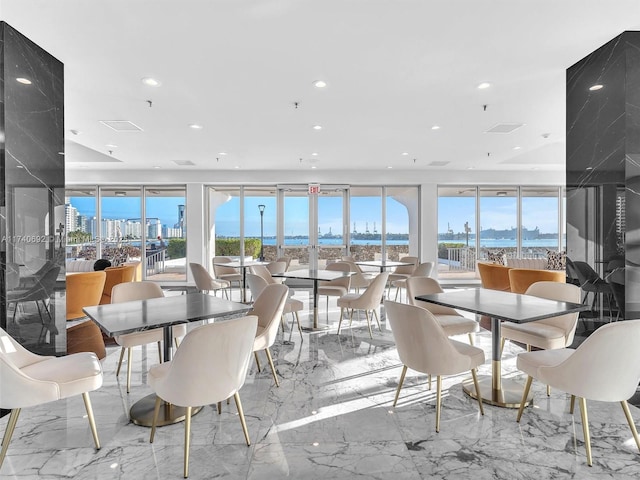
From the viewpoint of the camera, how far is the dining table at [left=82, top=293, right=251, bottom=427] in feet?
7.86

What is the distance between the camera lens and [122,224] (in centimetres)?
974

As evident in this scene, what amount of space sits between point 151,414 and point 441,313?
2.77 meters

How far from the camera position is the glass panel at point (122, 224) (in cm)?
966

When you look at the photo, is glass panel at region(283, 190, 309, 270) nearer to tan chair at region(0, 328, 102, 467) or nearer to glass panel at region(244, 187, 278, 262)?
glass panel at region(244, 187, 278, 262)

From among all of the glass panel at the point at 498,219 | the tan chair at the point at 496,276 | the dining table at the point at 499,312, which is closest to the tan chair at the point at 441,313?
the dining table at the point at 499,312

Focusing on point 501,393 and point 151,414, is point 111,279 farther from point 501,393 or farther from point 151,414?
point 501,393

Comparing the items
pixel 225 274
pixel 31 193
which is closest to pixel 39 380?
pixel 31 193

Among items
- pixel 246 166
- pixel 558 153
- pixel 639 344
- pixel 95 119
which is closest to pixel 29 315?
pixel 95 119

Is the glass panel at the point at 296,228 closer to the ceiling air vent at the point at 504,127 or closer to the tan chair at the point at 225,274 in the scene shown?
the tan chair at the point at 225,274

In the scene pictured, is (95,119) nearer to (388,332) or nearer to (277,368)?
(277,368)

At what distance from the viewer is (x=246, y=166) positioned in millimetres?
8680

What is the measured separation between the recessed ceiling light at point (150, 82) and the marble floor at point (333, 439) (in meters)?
2.99

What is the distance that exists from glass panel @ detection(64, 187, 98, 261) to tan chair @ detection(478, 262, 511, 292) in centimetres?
929

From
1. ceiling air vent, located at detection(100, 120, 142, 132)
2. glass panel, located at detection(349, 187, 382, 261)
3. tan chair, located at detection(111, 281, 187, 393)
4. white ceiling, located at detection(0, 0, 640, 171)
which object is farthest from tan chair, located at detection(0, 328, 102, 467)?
glass panel, located at detection(349, 187, 382, 261)
